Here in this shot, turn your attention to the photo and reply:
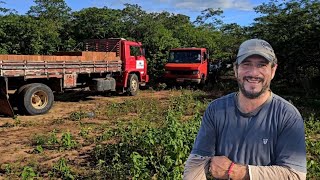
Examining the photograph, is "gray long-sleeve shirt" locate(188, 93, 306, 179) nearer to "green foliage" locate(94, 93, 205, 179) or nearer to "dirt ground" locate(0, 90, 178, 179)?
"green foliage" locate(94, 93, 205, 179)

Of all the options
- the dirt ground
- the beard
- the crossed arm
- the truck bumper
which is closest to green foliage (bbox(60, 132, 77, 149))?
the dirt ground

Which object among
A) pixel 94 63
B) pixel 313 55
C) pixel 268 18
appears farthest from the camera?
pixel 268 18

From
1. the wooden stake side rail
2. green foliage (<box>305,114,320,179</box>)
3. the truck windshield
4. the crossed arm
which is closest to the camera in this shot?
the crossed arm

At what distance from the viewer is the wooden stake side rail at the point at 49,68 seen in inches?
409

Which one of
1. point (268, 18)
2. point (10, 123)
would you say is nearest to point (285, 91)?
point (268, 18)

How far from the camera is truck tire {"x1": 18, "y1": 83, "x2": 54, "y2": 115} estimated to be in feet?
35.6

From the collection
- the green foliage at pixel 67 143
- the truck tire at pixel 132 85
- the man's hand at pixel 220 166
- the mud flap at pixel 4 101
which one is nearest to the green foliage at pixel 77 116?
the mud flap at pixel 4 101

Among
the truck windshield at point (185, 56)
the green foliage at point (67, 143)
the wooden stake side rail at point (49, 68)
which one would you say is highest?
the truck windshield at point (185, 56)

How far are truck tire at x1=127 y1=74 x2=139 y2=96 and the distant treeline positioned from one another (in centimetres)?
336

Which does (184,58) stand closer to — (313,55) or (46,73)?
(313,55)

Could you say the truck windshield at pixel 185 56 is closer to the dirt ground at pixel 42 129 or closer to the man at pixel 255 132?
the dirt ground at pixel 42 129

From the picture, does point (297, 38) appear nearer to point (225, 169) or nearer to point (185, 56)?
point (185, 56)

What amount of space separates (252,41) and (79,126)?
8117 mm

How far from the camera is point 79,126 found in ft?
31.3
